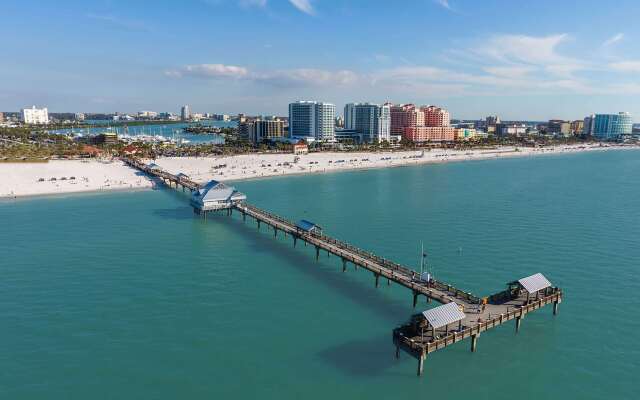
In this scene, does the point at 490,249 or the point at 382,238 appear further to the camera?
the point at 382,238

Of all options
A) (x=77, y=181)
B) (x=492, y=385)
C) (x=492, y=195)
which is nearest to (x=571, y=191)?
(x=492, y=195)

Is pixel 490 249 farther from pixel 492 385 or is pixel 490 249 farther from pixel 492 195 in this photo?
pixel 492 195

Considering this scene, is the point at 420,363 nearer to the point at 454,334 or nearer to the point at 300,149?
the point at 454,334

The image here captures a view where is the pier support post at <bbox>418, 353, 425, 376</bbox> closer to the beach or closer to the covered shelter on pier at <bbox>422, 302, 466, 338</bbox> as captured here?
the covered shelter on pier at <bbox>422, 302, 466, 338</bbox>

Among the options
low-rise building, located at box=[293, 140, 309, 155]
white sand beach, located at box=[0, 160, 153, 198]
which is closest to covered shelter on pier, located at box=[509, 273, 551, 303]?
white sand beach, located at box=[0, 160, 153, 198]

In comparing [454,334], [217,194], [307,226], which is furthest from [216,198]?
[454,334]

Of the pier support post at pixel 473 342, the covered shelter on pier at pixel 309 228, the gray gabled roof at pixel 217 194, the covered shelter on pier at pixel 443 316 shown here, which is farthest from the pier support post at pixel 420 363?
the gray gabled roof at pixel 217 194
